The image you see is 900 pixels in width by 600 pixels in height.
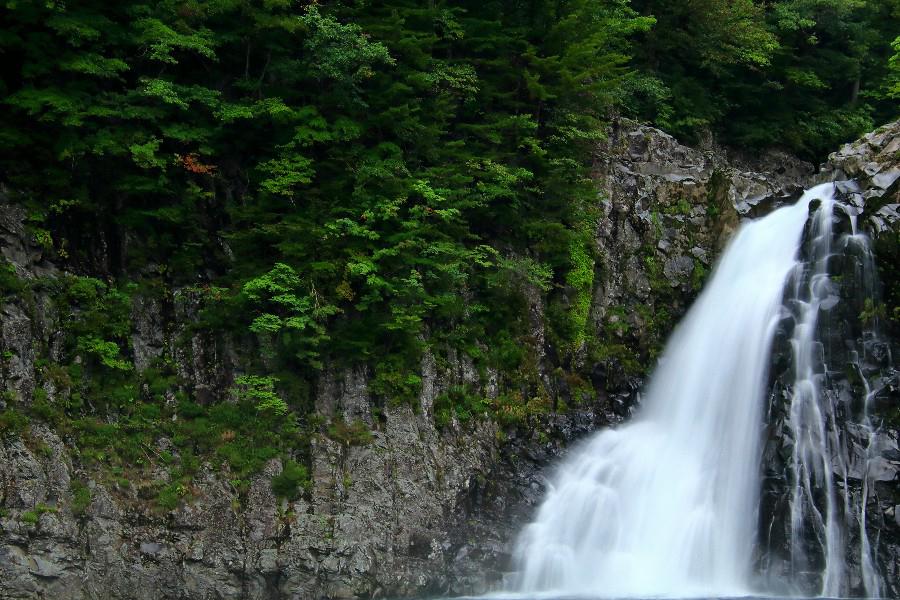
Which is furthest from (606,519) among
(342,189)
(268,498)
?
(342,189)

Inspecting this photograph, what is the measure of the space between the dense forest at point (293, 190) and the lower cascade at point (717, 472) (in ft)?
6.21

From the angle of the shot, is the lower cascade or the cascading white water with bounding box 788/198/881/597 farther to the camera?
the lower cascade

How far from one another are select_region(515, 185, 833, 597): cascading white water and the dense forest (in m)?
1.76

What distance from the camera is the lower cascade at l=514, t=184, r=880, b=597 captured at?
1111 cm

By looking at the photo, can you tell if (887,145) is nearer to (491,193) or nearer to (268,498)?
(491,193)

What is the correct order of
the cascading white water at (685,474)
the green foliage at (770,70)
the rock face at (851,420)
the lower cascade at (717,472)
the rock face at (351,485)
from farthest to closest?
1. the green foliage at (770,70)
2. the cascading white water at (685,474)
3. the lower cascade at (717,472)
4. the rock face at (851,420)
5. the rock face at (351,485)

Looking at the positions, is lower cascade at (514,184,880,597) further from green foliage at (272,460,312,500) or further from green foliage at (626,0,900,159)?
green foliage at (626,0,900,159)

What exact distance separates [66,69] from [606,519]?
35.0 feet

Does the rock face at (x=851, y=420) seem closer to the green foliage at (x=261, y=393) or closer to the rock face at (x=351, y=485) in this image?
the rock face at (x=351, y=485)

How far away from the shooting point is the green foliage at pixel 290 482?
37.0ft

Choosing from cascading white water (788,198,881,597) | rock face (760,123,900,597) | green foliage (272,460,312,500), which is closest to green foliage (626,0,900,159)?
rock face (760,123,900,597)

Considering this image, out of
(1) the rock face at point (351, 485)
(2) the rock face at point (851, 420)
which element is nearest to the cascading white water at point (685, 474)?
(2) the rock face at point (851, 420)

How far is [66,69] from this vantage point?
446 inches

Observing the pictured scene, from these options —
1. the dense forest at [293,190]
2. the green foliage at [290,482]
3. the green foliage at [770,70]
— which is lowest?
the green foliage at [290,482]
